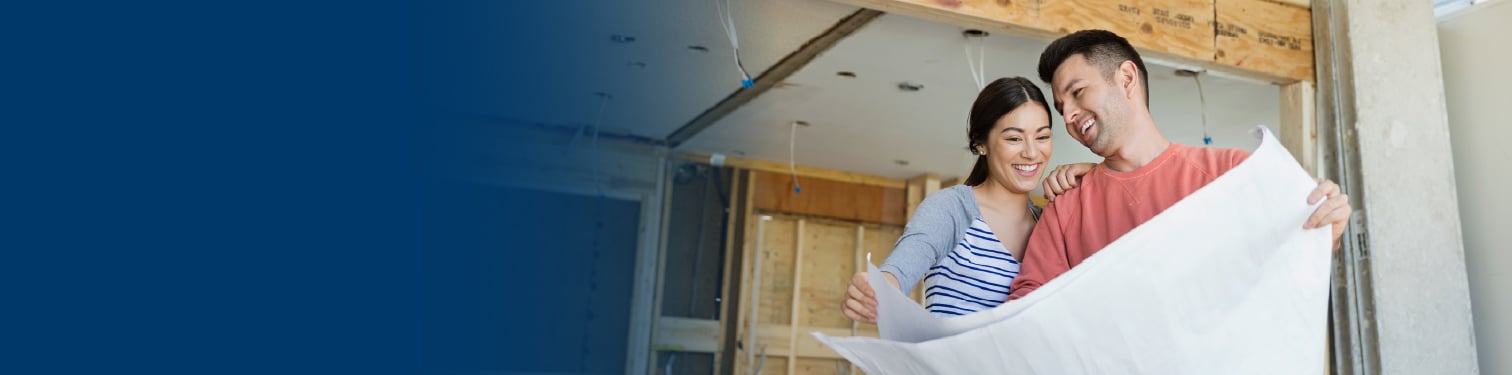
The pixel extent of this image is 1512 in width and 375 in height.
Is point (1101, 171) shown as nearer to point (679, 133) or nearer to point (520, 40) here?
point (520, 40)

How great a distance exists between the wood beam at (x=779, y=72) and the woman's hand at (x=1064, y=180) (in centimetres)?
175

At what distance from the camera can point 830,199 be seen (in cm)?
697

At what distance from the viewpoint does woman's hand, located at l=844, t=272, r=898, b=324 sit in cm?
155

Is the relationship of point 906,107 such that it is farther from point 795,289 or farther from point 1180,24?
point 795,289

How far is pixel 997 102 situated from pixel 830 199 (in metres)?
5.11

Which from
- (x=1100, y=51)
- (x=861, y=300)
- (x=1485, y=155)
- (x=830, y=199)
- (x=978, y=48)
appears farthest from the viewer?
(x=830, y=199)

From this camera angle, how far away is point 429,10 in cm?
362

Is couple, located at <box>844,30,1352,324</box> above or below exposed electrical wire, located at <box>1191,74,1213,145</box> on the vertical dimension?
below

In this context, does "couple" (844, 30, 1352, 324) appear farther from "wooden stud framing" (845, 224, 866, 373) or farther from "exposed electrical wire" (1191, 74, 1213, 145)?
"wooden stud framing" (845, 224, 866, 373)

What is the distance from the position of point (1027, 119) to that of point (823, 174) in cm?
→ 513

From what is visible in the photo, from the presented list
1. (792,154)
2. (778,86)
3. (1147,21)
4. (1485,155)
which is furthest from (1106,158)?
(792,154)

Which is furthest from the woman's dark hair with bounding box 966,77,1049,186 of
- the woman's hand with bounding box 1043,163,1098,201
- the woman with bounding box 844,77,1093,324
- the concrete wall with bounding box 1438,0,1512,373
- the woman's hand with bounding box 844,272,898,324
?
the concrete wall with bounding box 1438,0,1512,373

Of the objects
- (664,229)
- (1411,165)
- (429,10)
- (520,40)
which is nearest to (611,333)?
(664,229)

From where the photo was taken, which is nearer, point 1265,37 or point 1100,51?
point 1100,51
